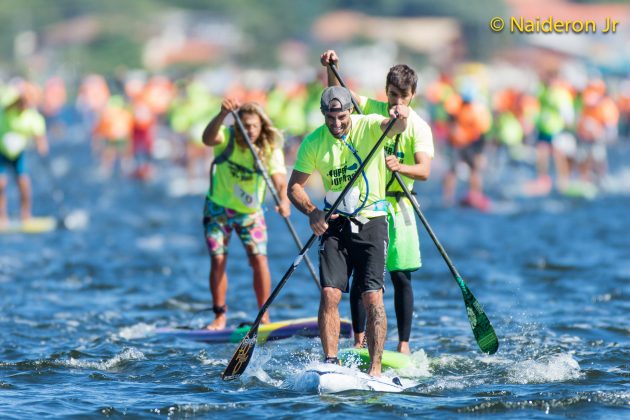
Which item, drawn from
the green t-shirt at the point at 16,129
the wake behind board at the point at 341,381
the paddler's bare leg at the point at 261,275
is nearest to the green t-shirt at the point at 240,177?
the paddler's bare leg at the point at 261,275

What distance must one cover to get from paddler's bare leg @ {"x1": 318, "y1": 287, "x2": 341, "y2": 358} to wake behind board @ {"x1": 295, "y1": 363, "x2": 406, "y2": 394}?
132mm

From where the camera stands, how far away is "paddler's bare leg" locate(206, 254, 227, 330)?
35.1ft

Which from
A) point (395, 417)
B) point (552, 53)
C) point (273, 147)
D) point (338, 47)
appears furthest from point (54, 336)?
point (338, 47)

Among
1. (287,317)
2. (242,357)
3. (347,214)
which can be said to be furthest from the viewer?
(287,317)

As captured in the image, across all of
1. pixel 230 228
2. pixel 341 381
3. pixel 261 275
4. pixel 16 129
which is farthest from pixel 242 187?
pixel 16 129

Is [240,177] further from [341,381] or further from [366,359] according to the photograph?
[341,381]

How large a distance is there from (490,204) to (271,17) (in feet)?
313

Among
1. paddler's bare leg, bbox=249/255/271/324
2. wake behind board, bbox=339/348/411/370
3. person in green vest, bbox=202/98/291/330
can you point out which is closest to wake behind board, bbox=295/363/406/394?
wake behind board, bbox=339/348/411/370

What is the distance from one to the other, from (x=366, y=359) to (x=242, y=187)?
214 cm

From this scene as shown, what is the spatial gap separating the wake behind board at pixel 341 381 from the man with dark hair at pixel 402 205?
91 centimetres

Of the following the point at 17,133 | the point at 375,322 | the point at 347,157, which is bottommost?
the point at 375,322

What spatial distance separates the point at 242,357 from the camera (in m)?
8.89

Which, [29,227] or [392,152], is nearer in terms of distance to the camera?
[392,152]

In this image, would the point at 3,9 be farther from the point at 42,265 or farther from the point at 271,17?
the point at 42,265
